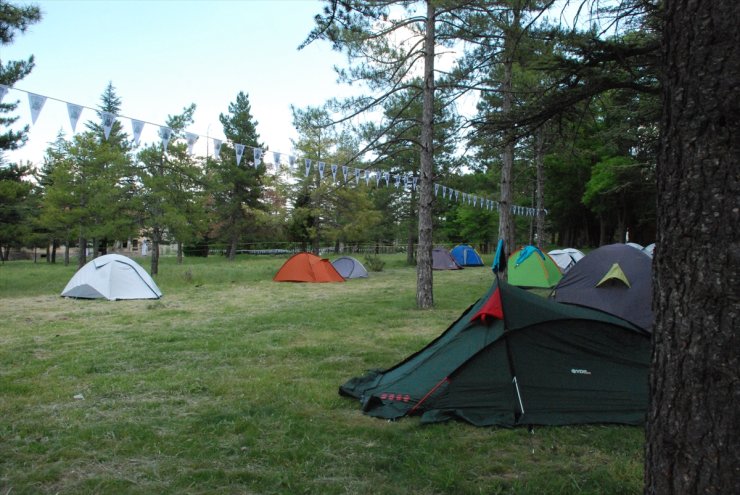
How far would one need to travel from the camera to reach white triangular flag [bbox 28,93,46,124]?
8.55m

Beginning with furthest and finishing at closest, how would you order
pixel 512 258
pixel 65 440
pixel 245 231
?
pixel 245 231
pixel 512 258
pixel 65 440

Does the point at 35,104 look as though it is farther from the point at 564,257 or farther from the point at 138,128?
the point at 564,257

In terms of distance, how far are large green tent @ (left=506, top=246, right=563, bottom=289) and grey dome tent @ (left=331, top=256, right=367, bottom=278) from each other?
18.8ft

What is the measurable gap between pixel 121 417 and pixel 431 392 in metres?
2.51

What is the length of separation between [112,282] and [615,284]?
10564 millimetres

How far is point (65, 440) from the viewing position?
A: 3.72m

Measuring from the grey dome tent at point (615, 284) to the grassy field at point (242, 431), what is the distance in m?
3.17

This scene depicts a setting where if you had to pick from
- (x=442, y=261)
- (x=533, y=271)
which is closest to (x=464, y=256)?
(x=442, y=261)

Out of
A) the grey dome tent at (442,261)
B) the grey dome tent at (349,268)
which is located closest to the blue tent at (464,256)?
the grey dome tent at (442,261)

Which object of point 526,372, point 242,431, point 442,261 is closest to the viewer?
point 242,431

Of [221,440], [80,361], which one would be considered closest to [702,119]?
[221,440]

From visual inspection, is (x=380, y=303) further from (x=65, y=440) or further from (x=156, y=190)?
(x=156, y=190)

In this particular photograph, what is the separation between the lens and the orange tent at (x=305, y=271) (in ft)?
57.3

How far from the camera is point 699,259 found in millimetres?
1912
